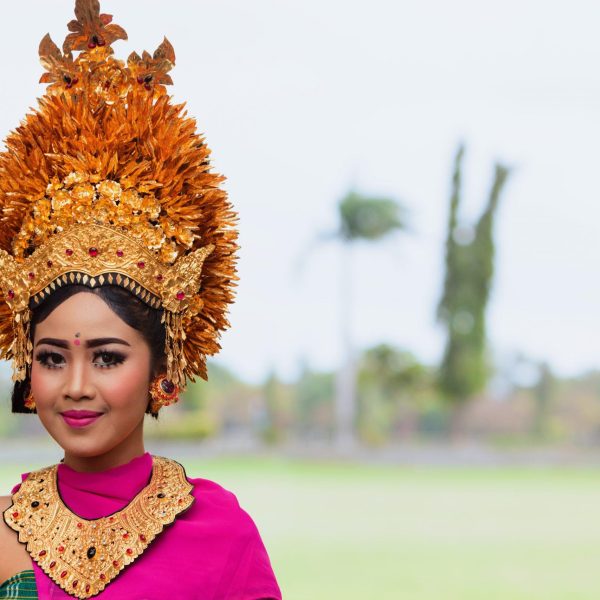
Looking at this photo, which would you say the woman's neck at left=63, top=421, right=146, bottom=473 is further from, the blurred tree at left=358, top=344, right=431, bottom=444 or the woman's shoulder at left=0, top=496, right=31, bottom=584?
the blurred tree at left=358, top=344, right=431, bottom=444

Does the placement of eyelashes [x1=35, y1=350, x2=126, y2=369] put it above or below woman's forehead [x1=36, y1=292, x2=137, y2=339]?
below

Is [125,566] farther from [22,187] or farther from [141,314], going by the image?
[22,187]

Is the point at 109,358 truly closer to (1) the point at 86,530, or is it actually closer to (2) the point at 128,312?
(2) the point at 128,312

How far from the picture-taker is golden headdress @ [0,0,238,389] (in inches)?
110

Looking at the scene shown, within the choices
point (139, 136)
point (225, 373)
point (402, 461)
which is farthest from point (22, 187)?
point (225, 373)

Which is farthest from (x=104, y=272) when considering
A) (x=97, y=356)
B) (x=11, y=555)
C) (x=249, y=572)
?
(x=249, y=572)

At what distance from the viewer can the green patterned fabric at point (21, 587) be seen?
2.76 m

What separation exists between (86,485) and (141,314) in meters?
0.54

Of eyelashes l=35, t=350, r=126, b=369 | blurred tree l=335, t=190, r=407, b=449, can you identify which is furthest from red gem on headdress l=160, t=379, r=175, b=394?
blurred tree l=335, t=190, r=407, b=449

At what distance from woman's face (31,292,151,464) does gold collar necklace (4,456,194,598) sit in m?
0.21

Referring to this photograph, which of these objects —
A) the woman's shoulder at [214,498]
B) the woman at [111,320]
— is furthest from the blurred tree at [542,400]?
the woman at [111,320]

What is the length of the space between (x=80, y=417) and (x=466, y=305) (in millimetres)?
25977

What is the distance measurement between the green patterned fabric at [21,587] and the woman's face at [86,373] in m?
0.38

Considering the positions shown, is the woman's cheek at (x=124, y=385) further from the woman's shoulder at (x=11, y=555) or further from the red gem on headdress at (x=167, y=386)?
the woman's shoulder at (x=11, y=555)
